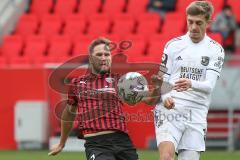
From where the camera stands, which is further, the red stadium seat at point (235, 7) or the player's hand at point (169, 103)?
the red stadium seat at point (235, 7)

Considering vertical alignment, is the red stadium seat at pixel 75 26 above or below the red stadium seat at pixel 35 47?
above

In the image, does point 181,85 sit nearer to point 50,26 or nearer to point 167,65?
point 167,65

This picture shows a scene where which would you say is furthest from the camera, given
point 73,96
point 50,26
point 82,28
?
point 50,26

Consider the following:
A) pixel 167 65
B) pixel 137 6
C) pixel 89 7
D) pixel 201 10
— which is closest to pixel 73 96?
pixel 167 65

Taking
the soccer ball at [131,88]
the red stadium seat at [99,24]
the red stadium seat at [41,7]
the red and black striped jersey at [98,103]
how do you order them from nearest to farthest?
1. the red and black striped jersey at [98,103]
2. the soccer ball at [131,88]
3. the red stadium seat at [99,24]
4. the red stadium seat at [41,7]

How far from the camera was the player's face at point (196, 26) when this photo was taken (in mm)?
7496

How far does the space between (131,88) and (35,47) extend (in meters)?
10.3

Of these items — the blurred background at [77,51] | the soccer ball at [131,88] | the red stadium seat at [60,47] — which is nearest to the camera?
the soccer ball at [131,88]

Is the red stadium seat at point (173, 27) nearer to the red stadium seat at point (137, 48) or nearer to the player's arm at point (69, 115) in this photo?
the red stadium seat at point (137, 48)

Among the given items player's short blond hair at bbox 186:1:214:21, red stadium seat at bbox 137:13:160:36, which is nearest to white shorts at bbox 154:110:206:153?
player's short blond hair at bbox 186:1:214:21

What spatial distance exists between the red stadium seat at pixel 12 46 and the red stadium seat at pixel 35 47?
0.17 metres

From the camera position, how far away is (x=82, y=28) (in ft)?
61.5

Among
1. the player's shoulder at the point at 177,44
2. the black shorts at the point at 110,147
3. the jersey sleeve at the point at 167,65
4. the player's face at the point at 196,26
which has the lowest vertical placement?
the black shorts at the point at 110,147

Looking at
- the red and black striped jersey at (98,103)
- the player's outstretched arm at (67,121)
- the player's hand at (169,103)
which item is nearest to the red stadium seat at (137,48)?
the player's outstretched arm at (67,121)
